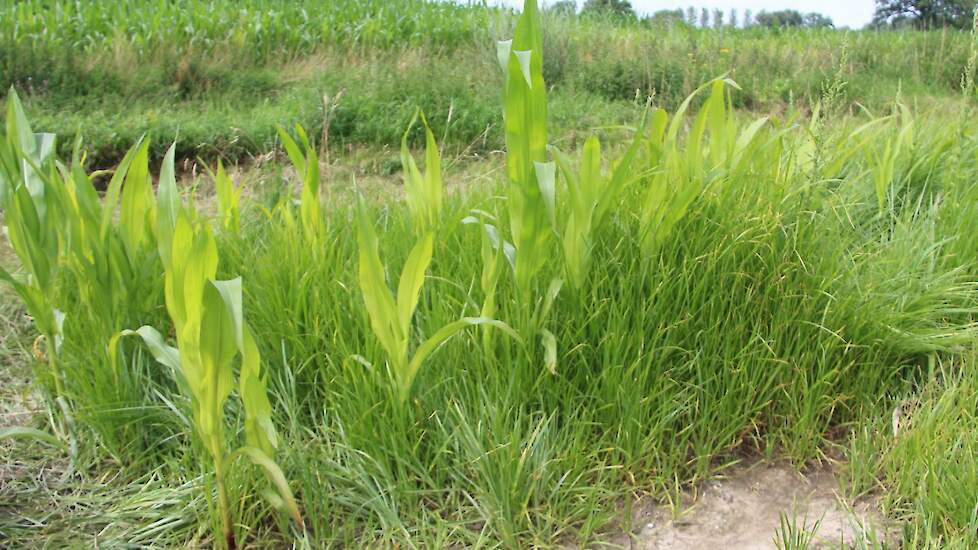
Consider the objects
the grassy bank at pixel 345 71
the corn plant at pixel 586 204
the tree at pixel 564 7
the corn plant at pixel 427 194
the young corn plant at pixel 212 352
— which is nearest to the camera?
the young corn plant at pixel 212 352

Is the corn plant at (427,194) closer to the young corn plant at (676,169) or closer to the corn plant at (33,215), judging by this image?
the young corn plant at (676,169)

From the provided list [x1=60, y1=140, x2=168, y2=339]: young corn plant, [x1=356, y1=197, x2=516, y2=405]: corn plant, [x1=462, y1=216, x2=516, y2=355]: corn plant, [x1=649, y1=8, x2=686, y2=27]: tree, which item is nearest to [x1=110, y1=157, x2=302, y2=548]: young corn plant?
[x1=356, y1=197, x2=516, y2=405]: corn plant

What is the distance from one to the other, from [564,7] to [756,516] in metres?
7.11

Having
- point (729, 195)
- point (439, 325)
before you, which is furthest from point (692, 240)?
point (439, 325)

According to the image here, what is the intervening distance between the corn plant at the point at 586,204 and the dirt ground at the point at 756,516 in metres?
0.57

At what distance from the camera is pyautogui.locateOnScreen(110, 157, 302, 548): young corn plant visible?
157cm

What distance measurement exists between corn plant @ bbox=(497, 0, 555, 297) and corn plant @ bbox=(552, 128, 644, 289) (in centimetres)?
7

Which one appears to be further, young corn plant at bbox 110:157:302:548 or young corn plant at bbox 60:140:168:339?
young corn plant at bbox 60:140:168:339

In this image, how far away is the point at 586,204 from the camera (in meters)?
1.99

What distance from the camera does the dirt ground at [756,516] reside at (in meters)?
1.85

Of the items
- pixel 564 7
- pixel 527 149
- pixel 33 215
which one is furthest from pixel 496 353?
pixel 564 7

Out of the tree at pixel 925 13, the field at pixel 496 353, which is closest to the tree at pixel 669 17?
the tree at pixel 925 13

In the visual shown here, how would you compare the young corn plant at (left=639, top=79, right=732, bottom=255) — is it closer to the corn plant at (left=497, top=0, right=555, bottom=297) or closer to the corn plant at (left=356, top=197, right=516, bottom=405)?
the corn plant at (left=497, top=0, right=555, bottom=297)

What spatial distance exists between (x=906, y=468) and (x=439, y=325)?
1.09 meters
